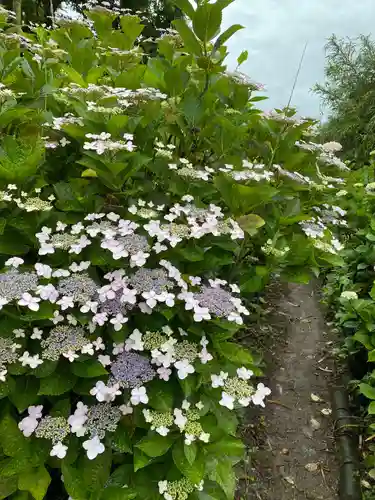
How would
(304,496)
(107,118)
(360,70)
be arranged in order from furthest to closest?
1. (360,70)
2. (304,496)
3. (107,118)

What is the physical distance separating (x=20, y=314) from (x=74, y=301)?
0.60 ft

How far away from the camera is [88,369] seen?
4.62 feet

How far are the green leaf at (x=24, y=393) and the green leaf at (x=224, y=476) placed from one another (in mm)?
634

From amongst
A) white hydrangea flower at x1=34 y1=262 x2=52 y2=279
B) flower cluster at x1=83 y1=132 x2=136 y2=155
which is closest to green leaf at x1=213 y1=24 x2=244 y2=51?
flower cluster at x1=83 y1=132 x2=136 y2=155

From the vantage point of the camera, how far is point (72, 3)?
8.98 metres

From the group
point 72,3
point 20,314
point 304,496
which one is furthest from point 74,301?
point 72,3

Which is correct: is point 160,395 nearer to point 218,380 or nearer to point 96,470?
point 218,380

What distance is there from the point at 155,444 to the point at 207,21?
56.8 inches

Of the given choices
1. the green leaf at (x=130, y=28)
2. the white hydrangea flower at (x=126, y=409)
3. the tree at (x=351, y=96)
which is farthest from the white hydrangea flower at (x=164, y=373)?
the tree at (x=351, y=96)

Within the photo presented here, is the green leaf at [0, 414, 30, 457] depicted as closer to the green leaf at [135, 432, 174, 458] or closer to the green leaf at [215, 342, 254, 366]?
the green leaf at [135, 432, 174, 458]

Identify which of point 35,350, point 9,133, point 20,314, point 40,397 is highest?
point 9,133

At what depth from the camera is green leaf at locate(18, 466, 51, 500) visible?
4.64 ft

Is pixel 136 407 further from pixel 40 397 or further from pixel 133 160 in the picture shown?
pixel 133 160

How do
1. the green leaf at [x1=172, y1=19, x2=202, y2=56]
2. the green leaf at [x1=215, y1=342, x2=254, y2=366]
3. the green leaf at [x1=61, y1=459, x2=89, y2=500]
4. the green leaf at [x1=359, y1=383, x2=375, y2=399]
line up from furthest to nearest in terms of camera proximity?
1. the green leaf at [x1=359, y1=383, x2=375, y2=399]
2. the green leaf at [x1=172, y1=19, x2=202, y2=56]
3. the green leaf at [x1=215, y1=342, x2=254, y2=366]
4. the green leaf at [x1=61, y1=459, x2=89, y2=500]
